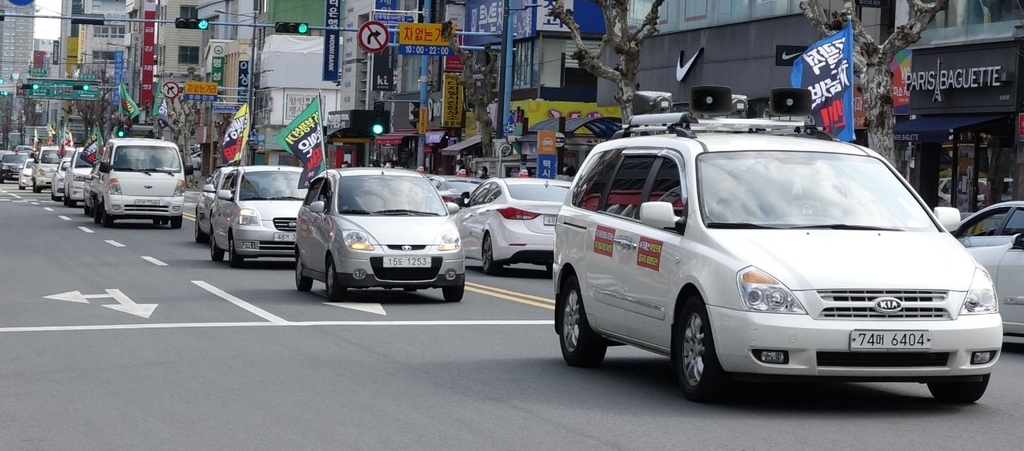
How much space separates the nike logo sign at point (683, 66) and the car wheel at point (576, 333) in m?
32.2

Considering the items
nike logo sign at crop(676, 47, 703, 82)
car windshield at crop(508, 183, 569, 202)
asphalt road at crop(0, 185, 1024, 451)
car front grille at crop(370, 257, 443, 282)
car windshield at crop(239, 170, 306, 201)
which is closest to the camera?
asphalt road at crop(0, 185, 1024, 451)

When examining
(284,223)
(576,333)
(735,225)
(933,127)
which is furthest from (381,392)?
(933,127)

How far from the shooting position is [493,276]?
990 inches

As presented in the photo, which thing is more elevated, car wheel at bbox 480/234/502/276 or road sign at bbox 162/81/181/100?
road sign at bbox 162/81/181/100

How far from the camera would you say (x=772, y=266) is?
966 centimetres

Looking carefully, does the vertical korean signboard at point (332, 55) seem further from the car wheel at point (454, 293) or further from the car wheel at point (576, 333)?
the car wheel at point (576, 333)

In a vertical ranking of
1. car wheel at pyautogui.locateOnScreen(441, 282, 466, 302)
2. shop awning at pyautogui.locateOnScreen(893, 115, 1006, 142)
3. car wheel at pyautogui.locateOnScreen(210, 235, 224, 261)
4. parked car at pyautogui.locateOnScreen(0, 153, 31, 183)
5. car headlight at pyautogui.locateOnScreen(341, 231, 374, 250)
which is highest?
shop awning at pyautogui.locateOnScreen(893, 115, 1006, 142)

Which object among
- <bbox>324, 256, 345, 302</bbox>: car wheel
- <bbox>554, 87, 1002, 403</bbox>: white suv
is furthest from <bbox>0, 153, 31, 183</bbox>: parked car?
<bbox>554, 87, 1002, 403</bbox>: white suv

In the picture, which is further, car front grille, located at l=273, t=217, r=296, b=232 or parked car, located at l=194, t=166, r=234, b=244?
parked car, located at l=194, t=166, r=234, b=244

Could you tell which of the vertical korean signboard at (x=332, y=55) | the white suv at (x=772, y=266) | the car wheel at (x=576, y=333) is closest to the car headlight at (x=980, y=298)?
the white suv at (x=772, y=266)

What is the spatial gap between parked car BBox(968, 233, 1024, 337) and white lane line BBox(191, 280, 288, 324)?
21.5 feet

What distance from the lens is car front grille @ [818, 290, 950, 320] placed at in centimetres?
948

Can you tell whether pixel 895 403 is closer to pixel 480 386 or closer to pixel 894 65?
pixel 480 386

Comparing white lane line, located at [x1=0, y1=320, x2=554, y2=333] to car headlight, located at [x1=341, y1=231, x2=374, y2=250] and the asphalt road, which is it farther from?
car headlight, located at [x1=341, y1=231, x2=374, y2=250]
